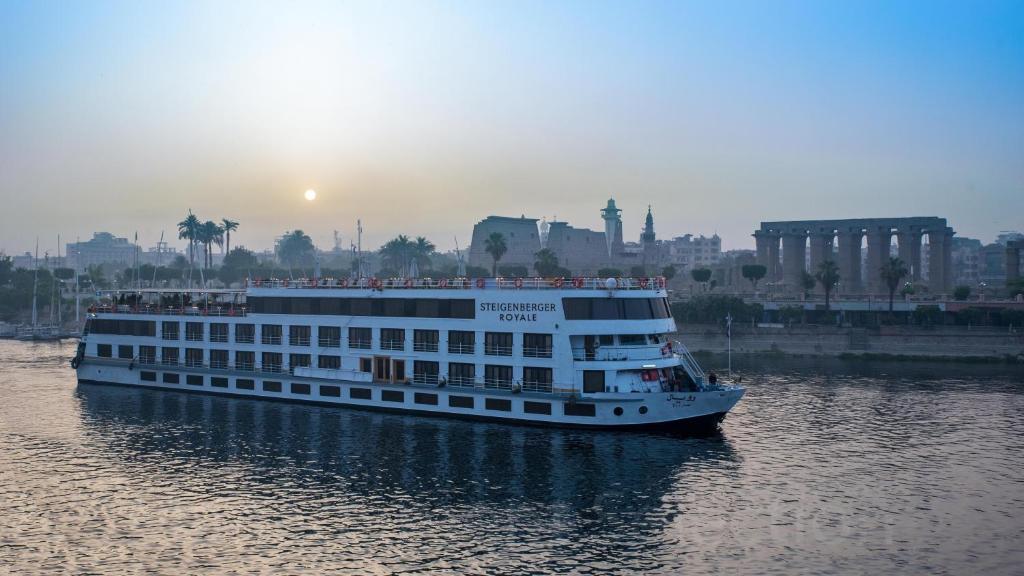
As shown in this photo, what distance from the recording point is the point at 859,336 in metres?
93.1

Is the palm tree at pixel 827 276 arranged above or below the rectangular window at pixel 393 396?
above

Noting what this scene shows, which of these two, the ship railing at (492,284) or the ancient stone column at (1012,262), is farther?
the ancient stone column at (1012,262)

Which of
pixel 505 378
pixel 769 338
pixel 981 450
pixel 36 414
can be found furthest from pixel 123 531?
pixel 769 338

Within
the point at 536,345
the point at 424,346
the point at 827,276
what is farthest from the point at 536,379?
the point at 827,276

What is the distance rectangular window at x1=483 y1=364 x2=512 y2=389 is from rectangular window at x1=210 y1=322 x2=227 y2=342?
846 inches

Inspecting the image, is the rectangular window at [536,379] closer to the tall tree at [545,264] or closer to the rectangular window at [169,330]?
the rectangular window at [169,330]

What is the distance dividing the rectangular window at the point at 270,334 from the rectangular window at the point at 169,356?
28.9 ft

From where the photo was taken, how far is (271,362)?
56500mm

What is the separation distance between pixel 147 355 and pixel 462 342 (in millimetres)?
Answer: 28111

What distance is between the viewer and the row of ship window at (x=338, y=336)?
154ft

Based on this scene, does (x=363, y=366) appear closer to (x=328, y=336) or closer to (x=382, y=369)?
(x=382, y=369)

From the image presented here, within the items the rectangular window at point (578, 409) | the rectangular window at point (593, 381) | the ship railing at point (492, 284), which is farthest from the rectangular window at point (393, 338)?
the rectangular window at point (593, 381)

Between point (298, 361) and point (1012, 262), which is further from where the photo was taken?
point (1012, 262)

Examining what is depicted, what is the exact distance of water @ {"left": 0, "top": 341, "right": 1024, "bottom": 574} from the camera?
2819 cm
